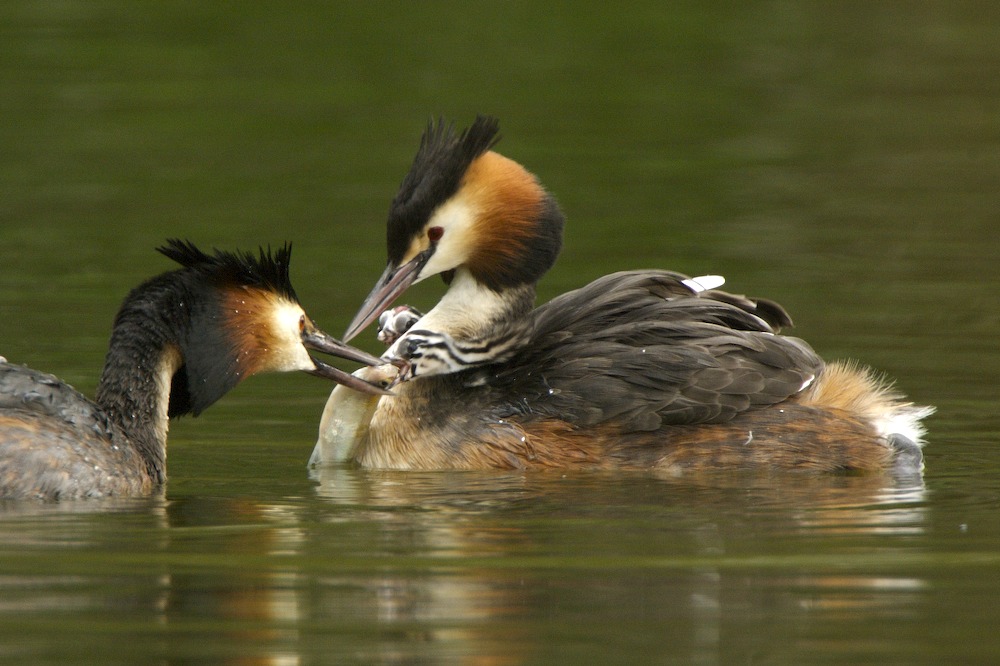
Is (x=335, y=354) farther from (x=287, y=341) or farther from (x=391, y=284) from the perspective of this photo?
(x=391, y=284)

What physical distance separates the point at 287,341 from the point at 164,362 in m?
0.54

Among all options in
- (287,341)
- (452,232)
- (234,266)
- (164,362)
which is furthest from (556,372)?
(164,362)

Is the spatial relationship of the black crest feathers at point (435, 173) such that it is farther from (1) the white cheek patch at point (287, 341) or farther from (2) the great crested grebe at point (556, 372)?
(1) the white cheek patch at point (287, 341)

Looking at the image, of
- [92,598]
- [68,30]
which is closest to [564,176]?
[68,30]

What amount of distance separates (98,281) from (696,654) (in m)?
7.51

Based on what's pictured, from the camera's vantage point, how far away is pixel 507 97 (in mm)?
18312

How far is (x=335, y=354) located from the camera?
8547 millimetres

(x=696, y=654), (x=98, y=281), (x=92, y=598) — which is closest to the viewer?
(x=696, y=654)

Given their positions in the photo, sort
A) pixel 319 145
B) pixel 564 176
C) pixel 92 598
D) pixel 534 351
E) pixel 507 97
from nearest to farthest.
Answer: pixel 92 598 < pixel 534 351 < pixel 564 176 < pixel 319 145 < pixel 507 97

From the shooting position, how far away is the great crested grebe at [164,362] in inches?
303

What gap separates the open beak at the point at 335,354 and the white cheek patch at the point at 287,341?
5cm

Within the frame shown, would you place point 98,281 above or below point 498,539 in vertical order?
above

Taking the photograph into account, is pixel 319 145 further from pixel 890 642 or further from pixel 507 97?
pixel 890 642

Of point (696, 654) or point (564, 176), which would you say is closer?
point (696, 654)
